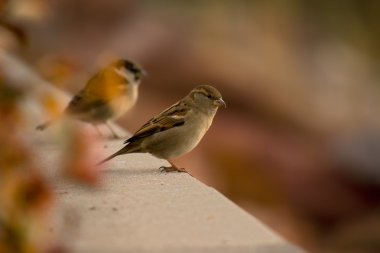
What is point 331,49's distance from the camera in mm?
26797

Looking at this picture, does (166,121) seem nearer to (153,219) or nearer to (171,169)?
(171,169)

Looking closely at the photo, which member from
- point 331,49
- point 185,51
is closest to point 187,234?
point 185,51

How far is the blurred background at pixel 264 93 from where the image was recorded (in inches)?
591

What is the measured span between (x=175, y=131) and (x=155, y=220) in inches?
87.5

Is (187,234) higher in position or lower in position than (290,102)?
lower

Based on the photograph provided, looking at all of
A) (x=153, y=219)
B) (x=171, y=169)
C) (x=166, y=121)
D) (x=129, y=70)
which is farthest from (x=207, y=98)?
(x=153, y=219)

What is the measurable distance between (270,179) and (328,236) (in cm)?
104

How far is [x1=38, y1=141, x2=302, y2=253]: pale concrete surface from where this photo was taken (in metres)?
4.95

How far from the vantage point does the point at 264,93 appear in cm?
1820

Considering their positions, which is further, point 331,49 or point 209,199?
point 331,49

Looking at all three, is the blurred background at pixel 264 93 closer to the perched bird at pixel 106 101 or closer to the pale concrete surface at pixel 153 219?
the perched bird at pixel 106 101

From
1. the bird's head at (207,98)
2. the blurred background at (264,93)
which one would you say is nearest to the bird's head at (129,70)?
the blurred background at (264,93)

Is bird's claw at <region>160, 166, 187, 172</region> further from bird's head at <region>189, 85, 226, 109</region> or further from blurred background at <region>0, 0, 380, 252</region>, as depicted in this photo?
blurred background at <region>0, 0, 380, 252</region>

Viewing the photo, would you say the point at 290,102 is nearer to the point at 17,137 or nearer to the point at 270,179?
the point at 270,179
